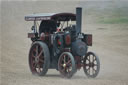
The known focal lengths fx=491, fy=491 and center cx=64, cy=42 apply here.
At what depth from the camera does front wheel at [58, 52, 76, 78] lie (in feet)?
51.2

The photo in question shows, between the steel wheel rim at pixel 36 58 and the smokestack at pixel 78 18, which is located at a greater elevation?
the smokestack at pixel 78 18

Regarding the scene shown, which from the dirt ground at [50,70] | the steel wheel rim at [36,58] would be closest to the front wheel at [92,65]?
the dirt ground at [50,70]

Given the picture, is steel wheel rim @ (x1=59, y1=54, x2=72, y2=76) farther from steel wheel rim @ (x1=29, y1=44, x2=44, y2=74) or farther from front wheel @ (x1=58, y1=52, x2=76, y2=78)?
steel wheel rim @ (x1=29, y1=44, x2=44, y2=74)

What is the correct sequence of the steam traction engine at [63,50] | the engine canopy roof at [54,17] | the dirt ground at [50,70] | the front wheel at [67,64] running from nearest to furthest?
the dirt ground at [50,70]
the front wheel at [67,64]
the steam traction engine at [63,50]
the engine canopy roof at [54,17]

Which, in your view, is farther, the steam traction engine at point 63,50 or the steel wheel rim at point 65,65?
the steam traction engine at point 63,50

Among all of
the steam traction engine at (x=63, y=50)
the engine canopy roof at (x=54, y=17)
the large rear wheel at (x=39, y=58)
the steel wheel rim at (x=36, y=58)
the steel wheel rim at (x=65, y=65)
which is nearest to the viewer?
the steel wheel rim at (x=65, y=65)

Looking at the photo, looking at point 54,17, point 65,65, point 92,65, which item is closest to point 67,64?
point 65,65

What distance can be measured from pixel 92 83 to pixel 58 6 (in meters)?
34.1

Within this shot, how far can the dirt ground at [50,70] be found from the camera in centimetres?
1544

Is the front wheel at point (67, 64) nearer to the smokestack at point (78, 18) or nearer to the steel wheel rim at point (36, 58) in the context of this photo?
the steel wheel rim at point (36, 58)

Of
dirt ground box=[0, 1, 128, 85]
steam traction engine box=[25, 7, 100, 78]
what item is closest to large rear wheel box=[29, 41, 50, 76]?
steam traction engine box=[25, 7, 100, 78]

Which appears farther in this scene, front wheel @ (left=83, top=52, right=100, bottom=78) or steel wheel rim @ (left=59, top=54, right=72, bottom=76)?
front wheel @ (left=83, top=52, right=100, bottom=78)

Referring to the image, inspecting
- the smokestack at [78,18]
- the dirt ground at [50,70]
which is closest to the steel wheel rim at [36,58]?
the dirt ground at [50,70]

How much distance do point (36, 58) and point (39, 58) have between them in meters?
0.21
